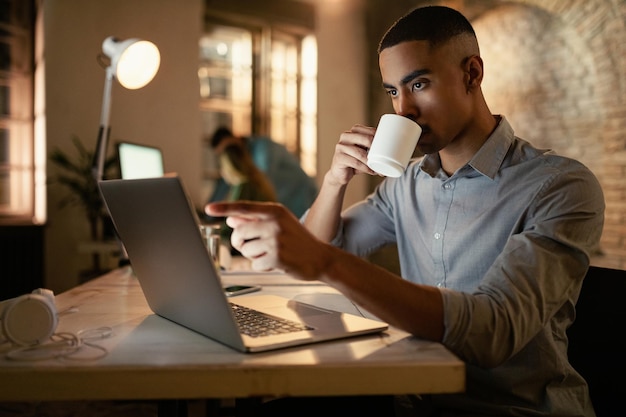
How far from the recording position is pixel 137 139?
480 cm

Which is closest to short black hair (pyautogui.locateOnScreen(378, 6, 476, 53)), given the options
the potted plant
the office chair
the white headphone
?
the office chair

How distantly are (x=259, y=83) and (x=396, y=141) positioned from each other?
467 cm

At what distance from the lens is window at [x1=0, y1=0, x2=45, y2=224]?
4188 mm

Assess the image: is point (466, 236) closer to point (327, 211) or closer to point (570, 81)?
point (327, 211)

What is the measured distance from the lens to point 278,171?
14.7 feet

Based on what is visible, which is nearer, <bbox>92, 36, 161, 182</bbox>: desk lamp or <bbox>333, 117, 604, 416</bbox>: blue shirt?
<bbox>333, 117, 604, 416</bbox>: blue shirt

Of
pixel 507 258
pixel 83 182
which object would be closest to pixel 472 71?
pixel 507 258

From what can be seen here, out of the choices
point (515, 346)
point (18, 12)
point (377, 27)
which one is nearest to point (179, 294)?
point (515, 346)

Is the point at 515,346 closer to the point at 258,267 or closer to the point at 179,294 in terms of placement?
the point at 258,267

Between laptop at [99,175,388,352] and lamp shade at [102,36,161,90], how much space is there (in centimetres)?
104

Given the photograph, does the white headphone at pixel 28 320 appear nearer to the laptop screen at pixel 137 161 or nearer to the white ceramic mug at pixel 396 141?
the white ceramic mug at pixel 396 141

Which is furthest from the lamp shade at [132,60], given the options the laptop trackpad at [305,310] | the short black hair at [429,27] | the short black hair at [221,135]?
the short black hair at [221,135]

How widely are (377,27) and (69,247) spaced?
3.89 m

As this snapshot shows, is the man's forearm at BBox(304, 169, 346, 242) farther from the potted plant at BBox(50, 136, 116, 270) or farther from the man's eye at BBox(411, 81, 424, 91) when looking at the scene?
the potted plant at BBox(50, 136, 116, 270)
